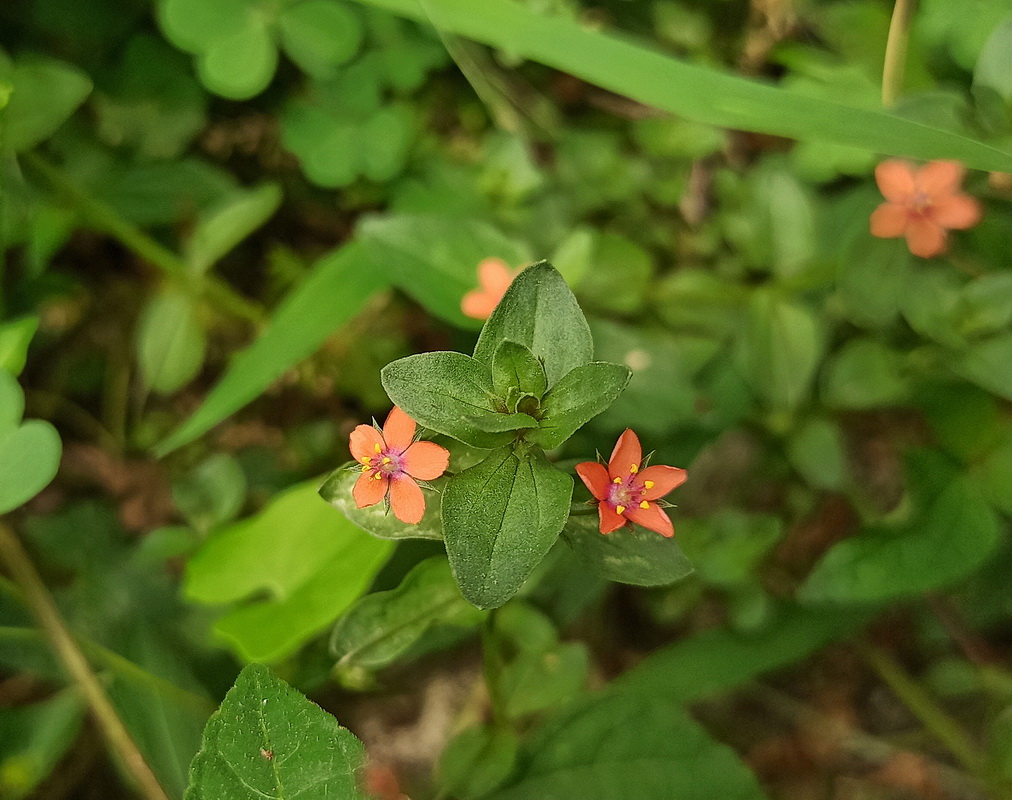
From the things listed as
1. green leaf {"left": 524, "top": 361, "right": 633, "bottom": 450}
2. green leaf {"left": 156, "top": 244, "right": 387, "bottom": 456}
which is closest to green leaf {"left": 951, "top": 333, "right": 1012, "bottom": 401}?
green leaf {"left": 524, "top": 361, "right": 633, "bottom": 450}

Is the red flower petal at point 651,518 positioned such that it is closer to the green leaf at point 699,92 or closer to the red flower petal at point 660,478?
the red flower petal at point 660,478

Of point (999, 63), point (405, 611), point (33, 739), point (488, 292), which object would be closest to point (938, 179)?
point (999, 63)

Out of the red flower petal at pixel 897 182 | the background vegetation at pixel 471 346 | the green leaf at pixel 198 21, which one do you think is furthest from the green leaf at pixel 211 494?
the red flower petal at pixel 897 182

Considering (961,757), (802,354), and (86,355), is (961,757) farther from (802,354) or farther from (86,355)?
(86,355)

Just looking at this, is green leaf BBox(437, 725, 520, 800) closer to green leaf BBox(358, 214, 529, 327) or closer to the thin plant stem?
the thin plant stem

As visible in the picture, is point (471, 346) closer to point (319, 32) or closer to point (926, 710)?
point (319, 32)

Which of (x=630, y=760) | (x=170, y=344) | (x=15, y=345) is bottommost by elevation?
(x=630, y=760)
